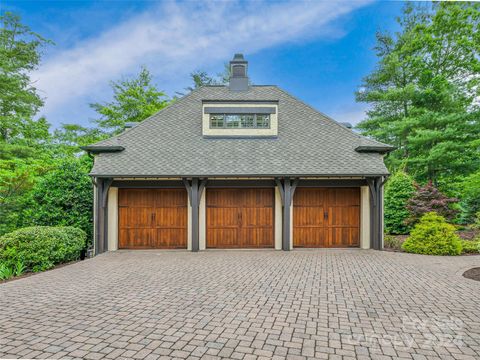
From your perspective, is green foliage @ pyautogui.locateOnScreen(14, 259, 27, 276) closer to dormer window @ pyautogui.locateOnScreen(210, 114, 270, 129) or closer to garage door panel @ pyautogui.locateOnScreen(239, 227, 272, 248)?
garage door panel @ pyautogui.locateOnScreen(239, 227, 272, 248)

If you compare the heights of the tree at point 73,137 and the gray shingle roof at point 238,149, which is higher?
the tree at point 73,137

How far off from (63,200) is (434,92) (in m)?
20.0

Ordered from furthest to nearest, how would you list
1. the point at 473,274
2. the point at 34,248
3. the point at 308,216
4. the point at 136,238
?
the point at 308,216, the point at 136,238, the point at 34,248, the point at 473,274

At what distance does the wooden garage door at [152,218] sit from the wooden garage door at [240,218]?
1.10m

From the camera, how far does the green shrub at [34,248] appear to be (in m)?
7.08

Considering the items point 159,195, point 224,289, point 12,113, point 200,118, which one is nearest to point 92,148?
point 159,195

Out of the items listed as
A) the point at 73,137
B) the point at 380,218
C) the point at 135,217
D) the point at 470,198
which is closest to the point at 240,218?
the point at 135,217

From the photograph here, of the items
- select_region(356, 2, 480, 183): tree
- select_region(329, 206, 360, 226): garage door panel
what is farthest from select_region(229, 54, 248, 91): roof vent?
select_region(356, 2, 480, 183): tree

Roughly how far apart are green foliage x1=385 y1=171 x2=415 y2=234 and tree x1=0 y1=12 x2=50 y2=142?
65.1 ft

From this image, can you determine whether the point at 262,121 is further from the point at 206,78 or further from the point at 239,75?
the point at 206,78

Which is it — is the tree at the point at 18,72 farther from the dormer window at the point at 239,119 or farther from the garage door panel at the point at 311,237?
the garage door panel at the point at 311,237

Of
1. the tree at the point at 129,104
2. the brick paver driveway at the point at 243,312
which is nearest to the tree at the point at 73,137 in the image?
the tree at the point at 129,104

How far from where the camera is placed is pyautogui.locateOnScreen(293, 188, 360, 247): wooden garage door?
1028cm

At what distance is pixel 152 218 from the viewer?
10211 mm
